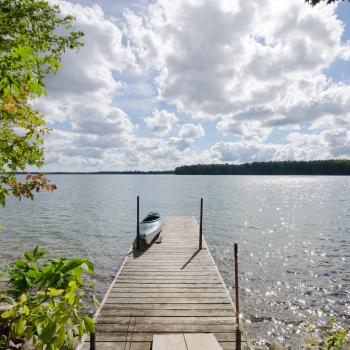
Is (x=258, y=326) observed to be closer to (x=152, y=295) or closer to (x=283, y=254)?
(x=152, y=295)

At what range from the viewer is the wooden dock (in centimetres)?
682

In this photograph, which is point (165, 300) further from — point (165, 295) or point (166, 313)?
point (166, 313)

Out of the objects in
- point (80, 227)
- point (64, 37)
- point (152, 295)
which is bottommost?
point (80, 227)

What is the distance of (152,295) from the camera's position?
9016 millimetres

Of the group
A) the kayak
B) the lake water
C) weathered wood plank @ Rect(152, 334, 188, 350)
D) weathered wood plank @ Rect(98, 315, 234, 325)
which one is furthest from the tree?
the kayak

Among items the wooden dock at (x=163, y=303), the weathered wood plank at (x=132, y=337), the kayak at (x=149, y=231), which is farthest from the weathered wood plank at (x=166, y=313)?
the kayak at (x=149, y=231)

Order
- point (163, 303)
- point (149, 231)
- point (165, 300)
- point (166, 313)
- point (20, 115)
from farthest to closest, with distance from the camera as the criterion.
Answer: point (149, 231), point (165, 300), point (163, 303), point (166, 313), point (20, 115)

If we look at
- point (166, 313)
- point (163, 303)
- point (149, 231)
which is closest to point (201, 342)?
point (166, 313)

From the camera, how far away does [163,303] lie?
8.49 m

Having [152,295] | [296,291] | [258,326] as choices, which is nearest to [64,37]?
[152,295]

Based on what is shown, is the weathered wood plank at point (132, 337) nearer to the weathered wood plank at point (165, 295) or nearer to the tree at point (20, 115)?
the weathered wood plank at point (165, 295)

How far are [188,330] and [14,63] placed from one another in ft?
21.6

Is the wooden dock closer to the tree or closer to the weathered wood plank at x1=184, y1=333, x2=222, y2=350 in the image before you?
the weathered wood plank at x1=184, y1=333, x2=222, y2=350

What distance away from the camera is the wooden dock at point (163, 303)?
22.4 ft
